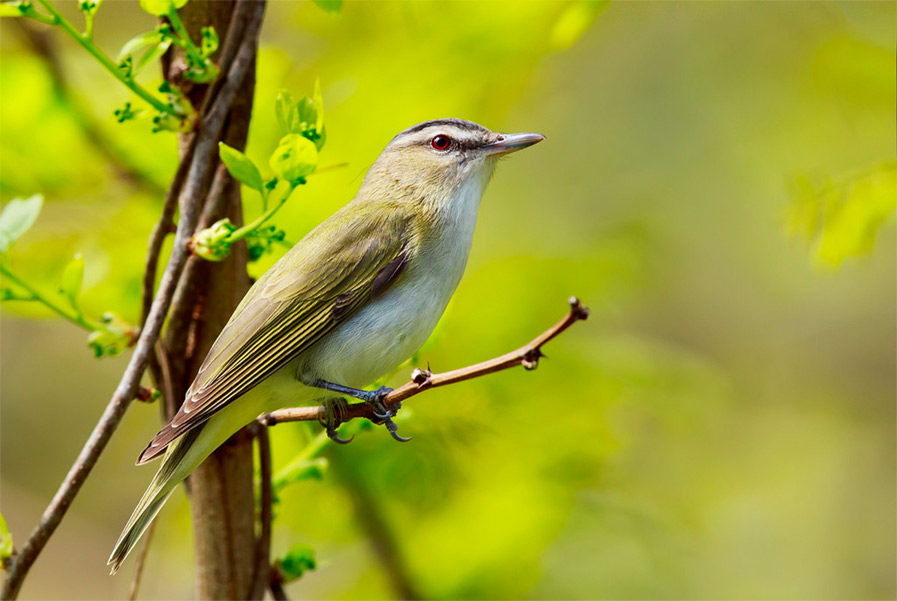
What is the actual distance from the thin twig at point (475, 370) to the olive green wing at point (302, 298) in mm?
217

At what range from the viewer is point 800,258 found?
5.53 metres

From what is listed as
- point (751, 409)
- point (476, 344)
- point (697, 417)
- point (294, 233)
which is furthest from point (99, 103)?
point (751, 409)

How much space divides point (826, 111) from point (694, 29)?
Answer: 8.13ft

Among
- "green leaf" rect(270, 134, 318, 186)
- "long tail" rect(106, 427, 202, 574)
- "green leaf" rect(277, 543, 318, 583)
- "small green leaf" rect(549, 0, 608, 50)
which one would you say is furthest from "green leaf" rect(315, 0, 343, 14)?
"green leaf" rect(277, 543, 318, 583)

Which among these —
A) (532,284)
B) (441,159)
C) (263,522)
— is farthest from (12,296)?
(532,284)

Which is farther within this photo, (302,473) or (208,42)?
(302,473)

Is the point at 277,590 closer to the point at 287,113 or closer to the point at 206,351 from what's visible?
the point at 206,351

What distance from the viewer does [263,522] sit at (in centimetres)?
231

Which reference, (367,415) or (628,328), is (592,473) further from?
(628,328)

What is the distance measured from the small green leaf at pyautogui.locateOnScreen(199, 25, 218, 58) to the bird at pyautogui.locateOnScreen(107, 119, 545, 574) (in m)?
0.48

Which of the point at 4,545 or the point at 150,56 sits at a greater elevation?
the point at 150,56

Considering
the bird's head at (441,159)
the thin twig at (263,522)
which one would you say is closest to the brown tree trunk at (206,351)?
the thin twig at (263,522)

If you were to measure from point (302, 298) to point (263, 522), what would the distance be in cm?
58

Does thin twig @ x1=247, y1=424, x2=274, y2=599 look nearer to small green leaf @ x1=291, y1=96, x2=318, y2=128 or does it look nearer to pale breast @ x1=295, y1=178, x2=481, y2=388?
pale breast @ x1=295, y1=178, x2=481, y2=388
